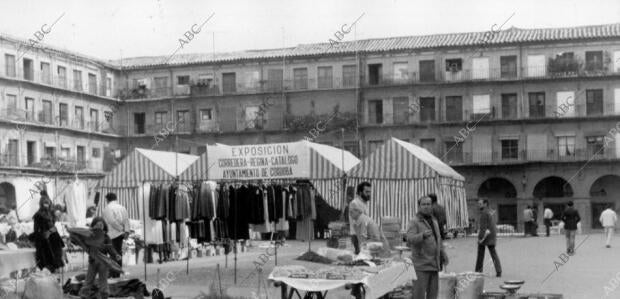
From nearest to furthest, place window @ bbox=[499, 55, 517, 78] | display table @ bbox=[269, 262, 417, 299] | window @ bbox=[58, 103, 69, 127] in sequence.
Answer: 1. display table @ bbox=[269, 262, 417, 299]
2. window @ bbox=[58, 103, 69, 127]
3. window @ bbox=[499, 55, 517, 78]

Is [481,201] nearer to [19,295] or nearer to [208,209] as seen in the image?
[208,209]

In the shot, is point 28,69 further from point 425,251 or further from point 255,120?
point 425,251

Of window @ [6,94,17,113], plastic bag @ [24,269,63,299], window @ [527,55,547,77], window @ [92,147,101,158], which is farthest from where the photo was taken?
window @ [92,147,101,158]

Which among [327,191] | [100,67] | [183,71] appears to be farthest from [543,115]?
[327,191]

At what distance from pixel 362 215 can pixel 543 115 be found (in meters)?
39.7

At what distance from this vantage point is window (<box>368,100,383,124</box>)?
52812 mm

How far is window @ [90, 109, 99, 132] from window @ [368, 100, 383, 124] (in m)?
17.4

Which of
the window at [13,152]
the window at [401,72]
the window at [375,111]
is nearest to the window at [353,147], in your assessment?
the window at [375,111]

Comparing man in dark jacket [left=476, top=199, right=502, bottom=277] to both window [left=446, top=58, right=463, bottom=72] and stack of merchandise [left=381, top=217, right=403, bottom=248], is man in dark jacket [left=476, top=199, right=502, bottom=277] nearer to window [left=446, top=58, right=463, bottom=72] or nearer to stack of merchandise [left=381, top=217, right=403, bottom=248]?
stack of merchandise [left=381, top=217, right=403, bottom=248]

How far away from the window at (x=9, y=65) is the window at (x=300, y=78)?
17.0 meters

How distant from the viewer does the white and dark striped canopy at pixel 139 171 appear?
1845cm

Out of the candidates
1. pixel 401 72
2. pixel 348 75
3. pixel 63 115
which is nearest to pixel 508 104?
pixel 401 72

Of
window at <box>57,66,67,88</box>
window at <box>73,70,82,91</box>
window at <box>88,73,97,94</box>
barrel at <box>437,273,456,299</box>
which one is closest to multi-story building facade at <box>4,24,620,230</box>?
window at <box>88,73,97,94</box>

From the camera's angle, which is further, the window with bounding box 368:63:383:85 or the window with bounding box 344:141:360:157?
the window with bounding box 368:63:383:85
